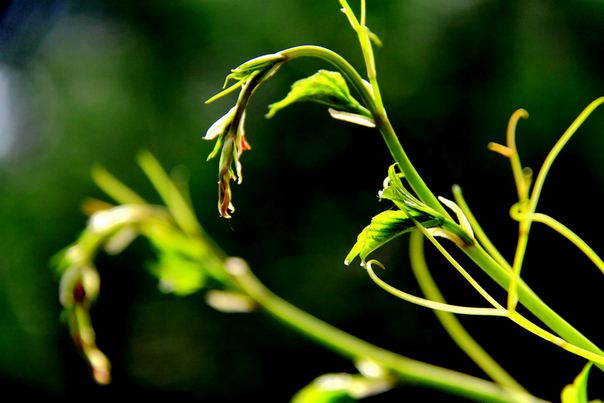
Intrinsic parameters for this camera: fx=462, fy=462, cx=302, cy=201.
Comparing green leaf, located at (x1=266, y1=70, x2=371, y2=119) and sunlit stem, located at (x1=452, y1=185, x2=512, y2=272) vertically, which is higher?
green leaf, located at (x1=266, y1=70, x2=371, y2=119)

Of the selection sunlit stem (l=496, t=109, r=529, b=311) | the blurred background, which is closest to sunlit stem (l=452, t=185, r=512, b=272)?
sunlit stem (l=496, t=109, r=529, b=311)

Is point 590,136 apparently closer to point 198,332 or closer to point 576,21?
point 576,21

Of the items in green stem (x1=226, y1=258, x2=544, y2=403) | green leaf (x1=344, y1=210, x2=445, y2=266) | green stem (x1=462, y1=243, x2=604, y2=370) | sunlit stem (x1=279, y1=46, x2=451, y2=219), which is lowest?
green stem (x1=226, y1=258, x2=544, y2=403)

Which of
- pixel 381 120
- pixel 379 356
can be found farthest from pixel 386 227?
pixel 379 356

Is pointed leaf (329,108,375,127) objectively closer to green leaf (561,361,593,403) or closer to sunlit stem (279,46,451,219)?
sunlit stem (279,46,451,219)

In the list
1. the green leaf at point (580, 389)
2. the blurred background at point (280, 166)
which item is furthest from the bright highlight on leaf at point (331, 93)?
the blurred background at point (280, 166)

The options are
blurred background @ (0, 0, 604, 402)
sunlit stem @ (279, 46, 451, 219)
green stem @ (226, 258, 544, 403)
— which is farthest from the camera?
blurred background @ (0, 0, 604, 402)

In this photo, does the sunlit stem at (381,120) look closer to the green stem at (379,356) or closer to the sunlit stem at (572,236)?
the sunlit stem at (572,236)

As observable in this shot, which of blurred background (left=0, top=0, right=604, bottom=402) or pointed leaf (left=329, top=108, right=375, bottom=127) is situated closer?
pointed leaf (left=329, top=108, right=375, bottom=127)
